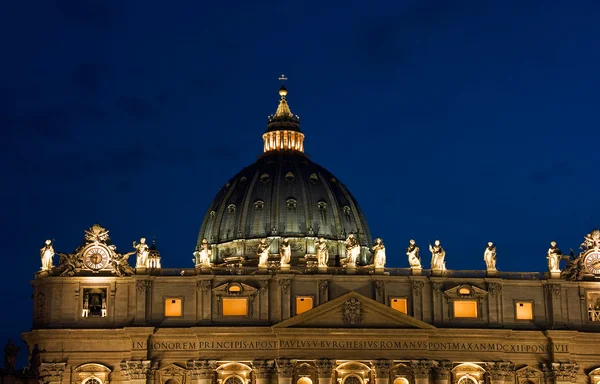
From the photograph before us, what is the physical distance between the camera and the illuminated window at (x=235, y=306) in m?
126

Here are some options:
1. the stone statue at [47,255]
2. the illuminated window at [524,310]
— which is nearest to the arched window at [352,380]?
the illuminated window at [524,310]

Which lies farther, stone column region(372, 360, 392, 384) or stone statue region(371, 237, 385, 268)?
stone statue region(371, 237, 385, 268)

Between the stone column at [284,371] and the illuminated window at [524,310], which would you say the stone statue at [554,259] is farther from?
the stone column at [284,371]

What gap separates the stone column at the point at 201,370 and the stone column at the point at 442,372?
17653 mm

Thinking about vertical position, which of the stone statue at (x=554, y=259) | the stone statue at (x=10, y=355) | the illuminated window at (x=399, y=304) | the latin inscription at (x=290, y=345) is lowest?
the stone statue at (x=10, y=355)

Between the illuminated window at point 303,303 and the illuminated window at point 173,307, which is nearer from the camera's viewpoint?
the illuminated window at point 173,307

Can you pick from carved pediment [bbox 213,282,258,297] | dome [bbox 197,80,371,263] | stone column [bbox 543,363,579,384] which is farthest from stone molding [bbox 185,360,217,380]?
dome [bbox 197,80,371,263]

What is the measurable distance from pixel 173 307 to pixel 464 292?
2368 cm

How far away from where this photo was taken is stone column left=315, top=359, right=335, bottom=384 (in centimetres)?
12438

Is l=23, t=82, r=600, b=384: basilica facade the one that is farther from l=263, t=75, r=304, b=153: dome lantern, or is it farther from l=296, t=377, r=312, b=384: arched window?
l=263, t=75, r=304, b=153: dome lantern

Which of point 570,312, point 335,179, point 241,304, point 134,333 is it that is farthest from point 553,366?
point 335,179

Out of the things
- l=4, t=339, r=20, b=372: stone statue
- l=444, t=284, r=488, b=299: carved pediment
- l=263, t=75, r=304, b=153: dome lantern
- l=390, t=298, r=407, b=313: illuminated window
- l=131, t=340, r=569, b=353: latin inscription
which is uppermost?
l=263, t=75, r=304, b=153: dome lantern

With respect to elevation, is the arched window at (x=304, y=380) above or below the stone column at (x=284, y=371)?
below

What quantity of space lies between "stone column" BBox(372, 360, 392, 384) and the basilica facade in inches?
3.9
